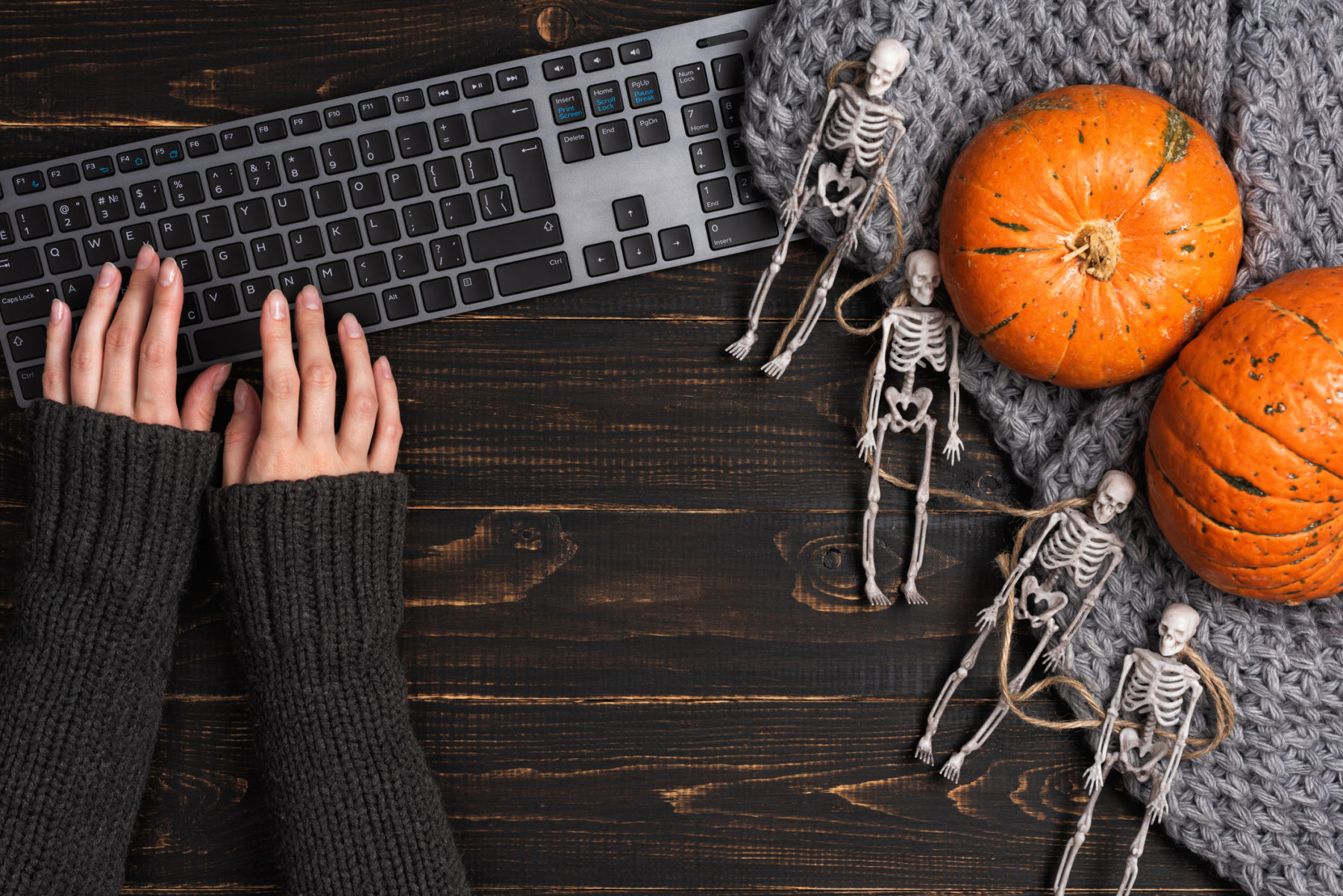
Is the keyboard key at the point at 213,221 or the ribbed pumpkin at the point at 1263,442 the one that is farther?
the keyboard key at the point at 213,221

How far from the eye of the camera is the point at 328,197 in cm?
69

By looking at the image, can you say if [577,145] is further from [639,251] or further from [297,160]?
[297,160]

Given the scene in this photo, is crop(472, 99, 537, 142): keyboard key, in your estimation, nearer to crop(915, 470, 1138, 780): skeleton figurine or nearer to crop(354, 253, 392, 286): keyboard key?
crop(354, 253, 392, 286): keyboard key

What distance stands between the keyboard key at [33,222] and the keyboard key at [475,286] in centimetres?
33

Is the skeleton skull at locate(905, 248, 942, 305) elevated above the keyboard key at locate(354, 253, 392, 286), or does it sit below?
below

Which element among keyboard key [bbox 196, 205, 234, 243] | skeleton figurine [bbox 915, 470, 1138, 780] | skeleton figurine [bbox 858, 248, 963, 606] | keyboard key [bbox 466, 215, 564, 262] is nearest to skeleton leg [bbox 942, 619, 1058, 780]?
skeleton figurine [bbox 915, 470, 1138, 780]

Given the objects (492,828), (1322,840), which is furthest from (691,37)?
(1322,840)

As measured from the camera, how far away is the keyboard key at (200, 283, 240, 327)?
0.70 metres

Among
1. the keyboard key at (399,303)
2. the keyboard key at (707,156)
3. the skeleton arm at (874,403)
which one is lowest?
the skeleton arm at (874,403)

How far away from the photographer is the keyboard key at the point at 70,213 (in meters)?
0.69

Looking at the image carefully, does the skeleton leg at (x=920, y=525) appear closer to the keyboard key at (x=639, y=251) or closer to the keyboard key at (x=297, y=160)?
the keyboard key at (x=639, y=251)

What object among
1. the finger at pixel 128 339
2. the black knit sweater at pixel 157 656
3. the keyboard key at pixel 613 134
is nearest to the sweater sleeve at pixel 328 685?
the black knit sweater at pixel 157 656

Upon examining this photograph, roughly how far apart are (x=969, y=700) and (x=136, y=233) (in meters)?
0.81

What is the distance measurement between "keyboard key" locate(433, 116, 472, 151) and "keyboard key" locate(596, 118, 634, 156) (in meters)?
0.11
